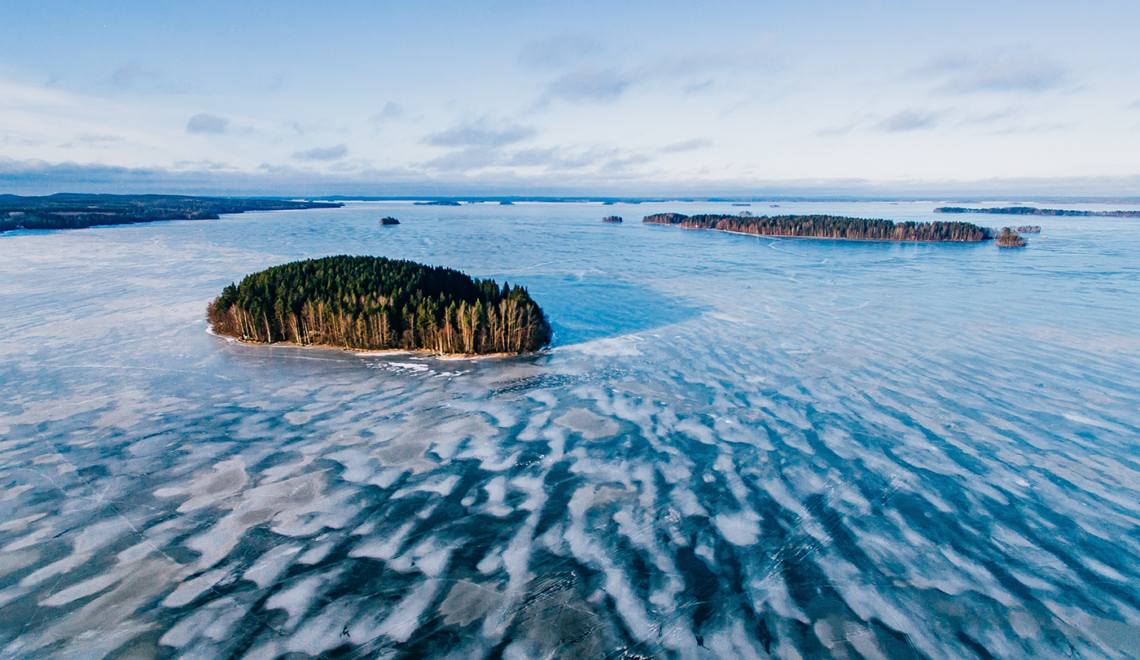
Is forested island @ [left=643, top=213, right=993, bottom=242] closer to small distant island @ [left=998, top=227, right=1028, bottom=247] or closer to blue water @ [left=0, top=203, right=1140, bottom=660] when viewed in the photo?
small distant island @ [left=998, top=227, right=1028, bottom=247]

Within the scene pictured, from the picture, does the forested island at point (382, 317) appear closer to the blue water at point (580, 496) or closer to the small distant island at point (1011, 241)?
the blue water at point (580, 496)

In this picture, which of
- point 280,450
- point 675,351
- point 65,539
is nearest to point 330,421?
point 280,450

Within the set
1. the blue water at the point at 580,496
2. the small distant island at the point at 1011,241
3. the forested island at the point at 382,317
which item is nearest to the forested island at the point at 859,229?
the small distant island at the point at 1011,241

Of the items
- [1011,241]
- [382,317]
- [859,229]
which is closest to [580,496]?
[382,317]

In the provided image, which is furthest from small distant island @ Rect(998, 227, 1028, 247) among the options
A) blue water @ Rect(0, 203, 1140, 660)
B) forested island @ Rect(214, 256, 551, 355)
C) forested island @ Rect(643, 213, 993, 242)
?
forested island @ Rect(214, 256, 551, 355)

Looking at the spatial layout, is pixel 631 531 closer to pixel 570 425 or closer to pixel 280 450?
pixel 570 425

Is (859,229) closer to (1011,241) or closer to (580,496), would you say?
(1011,241)
